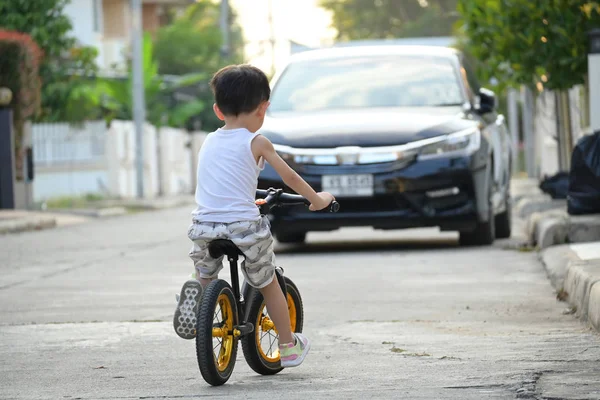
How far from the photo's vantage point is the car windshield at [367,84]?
12242mm

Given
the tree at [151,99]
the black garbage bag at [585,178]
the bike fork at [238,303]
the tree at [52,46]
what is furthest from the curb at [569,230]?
the tree at [151,99]

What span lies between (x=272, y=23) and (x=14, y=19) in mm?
35433

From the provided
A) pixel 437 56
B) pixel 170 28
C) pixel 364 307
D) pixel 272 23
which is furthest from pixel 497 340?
pixel 272 23

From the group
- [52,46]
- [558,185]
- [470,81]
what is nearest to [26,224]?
[558,185]

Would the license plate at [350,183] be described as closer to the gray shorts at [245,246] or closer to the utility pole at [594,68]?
Answer: the utility pole at [594,68]

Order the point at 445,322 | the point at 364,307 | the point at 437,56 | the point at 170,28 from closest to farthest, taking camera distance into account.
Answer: the point at 445,322
the point at 364,307
the point at 437,56
the point at 170,28

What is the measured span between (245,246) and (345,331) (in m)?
1.62

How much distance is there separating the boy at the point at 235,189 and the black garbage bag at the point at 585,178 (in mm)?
5933

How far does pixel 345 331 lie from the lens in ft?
23.0

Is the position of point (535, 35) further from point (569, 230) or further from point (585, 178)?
point (569, 230)

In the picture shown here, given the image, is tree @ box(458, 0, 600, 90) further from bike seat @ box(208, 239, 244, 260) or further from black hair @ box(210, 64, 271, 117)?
bike seat @ box(208, 239, 244, 260)

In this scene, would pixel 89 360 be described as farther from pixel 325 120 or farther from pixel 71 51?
pixel 71 51

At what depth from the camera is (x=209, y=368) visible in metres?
5.29

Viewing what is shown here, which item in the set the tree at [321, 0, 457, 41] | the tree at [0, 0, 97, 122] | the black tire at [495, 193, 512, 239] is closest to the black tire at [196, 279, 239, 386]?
the black tire at [495, 193, 512, 239]
